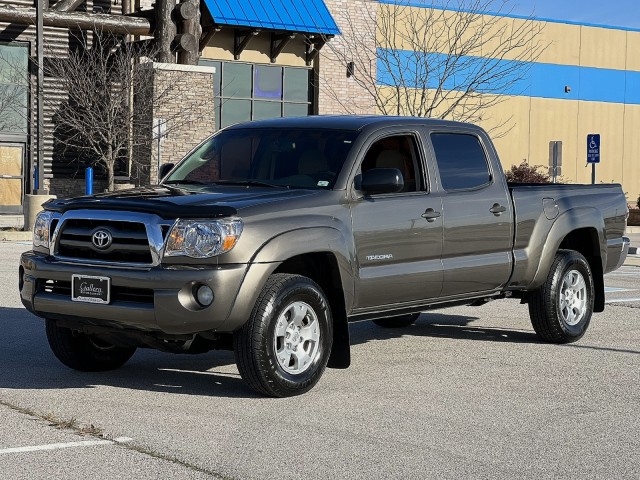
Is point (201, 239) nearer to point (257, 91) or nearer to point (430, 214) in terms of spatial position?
point (430, 214)

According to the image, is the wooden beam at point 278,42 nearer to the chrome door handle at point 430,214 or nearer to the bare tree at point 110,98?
the bare tree at point 110,98

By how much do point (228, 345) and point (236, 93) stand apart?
33.9 metres

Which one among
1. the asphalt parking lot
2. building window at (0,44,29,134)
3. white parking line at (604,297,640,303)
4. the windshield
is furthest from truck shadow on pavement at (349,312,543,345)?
building window at (0,44,29,134)

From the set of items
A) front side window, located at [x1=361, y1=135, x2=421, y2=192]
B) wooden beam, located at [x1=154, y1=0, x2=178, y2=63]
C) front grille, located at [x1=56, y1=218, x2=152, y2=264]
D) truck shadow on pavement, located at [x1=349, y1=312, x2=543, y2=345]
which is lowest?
truck shadow on pavement, located at [x1=349, y1=312, x2=543, y2=345]

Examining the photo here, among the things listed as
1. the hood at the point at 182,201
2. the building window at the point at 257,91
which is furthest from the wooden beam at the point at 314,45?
the hood at the point at 182,201

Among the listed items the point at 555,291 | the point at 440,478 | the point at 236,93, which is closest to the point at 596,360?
the point at 555,291

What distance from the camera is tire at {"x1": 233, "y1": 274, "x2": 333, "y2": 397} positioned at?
7.63 metres

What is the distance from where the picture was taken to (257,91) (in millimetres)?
41875

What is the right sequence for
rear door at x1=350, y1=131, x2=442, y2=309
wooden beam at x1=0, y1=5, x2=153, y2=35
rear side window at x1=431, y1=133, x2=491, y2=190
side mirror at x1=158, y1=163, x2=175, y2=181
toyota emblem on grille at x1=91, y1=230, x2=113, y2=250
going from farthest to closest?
wooden beam at x1=0, y1=5, x2=153, y2=35 < side mirror at x1=158, y1=163, x2=175, y2=181 < rear side window at x1=431, y1=133, x2=491, y2=190 < rear door at x1=350, y1=131, x2=442, y2=309 < toyota emblem on grille at x1=91, y1=230, x2=113, y2=250

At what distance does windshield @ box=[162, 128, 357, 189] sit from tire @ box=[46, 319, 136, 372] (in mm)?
1435

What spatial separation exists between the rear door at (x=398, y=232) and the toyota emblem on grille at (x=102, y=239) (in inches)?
69.7

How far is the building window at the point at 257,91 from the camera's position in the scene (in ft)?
134

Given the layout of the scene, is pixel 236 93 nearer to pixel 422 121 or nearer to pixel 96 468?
pixel 422 121

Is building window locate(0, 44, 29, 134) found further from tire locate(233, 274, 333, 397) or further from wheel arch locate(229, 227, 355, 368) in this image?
tire locate(233, 274, 333, 397)
